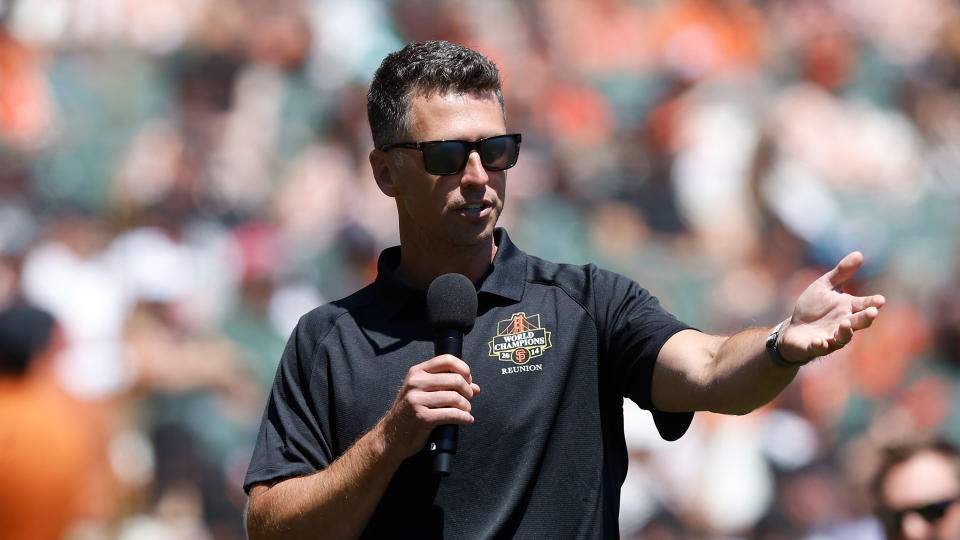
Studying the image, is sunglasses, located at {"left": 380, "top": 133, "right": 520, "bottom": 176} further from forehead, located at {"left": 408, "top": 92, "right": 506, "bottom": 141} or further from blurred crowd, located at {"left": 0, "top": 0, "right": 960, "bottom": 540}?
blurred crowd, located at {"left": 0, "top": 0, "right": 960, "bottom": 540}

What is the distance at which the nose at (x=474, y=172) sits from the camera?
2742mm

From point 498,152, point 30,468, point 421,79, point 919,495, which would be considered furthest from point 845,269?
Result: point 30,468

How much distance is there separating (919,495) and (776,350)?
6.33 ft

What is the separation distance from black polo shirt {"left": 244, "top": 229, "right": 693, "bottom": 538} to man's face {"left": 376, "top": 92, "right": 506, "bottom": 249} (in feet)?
0.45

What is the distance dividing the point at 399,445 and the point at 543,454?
39 centimetres

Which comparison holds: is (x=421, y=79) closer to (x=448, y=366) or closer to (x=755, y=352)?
(x=448, y=366)

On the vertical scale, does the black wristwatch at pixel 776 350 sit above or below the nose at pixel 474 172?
below

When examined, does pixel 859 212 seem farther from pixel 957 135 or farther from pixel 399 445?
pixel 399 445

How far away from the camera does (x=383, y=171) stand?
3021 millimetres

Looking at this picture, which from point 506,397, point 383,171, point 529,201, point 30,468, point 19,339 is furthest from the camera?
point 529,201

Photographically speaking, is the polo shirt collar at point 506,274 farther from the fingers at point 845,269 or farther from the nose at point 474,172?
the fingers at point 845,269

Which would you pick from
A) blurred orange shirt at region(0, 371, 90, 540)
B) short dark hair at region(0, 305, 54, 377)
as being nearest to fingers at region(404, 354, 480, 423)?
blurred orange shirt at region(0, 371, 90, 540)

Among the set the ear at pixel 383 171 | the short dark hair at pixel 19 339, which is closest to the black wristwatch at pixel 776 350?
the ear at pixel 383 171

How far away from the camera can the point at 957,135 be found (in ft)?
26.4
